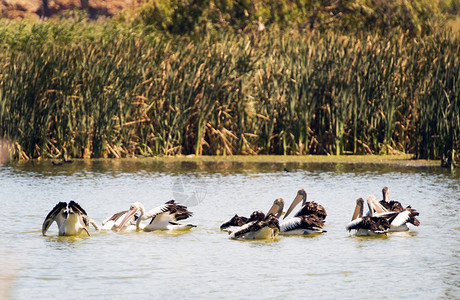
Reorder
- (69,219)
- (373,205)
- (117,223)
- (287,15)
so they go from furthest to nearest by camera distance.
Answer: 1. (287,15)
2. (373,205)
3. (117,223)
4. (69,219)

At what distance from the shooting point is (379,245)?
13.1m

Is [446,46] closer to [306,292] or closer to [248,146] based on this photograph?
[248,146]

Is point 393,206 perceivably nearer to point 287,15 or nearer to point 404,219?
point 404,219

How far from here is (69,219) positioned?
13.5 m

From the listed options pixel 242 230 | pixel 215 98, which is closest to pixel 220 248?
pixel 242 230

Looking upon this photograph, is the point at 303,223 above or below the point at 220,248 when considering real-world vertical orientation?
above

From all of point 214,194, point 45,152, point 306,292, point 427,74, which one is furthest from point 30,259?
point 427,74

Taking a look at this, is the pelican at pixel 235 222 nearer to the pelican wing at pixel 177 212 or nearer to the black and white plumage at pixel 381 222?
the pelican wing at pixel 177 212

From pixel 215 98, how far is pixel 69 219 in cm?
1182

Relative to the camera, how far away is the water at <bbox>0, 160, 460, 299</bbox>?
10.3m

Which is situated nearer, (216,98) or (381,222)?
(381,222)

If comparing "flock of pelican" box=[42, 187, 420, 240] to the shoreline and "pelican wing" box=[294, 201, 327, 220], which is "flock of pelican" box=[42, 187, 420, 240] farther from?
the shoreline

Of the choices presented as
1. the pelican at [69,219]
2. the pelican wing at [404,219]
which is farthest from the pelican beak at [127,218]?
the pelican wing at [404,219]

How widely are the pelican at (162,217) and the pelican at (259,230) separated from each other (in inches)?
34.2
